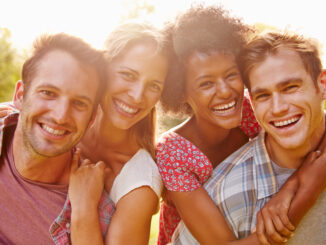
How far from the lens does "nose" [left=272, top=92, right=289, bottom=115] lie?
2.73 m

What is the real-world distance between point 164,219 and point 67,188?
4.28 ft

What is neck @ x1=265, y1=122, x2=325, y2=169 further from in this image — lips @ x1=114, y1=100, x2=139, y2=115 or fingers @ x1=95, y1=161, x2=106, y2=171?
fingers @ x1=95, y1=161, x2=106, y2=171

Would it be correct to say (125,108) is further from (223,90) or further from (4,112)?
(4,112)

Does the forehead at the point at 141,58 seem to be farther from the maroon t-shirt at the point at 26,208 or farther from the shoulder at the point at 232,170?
the maroon t-shirt at the point at 26,208

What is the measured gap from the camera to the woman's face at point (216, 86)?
10.6ft

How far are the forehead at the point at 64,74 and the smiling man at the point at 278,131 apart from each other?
1.29 metres

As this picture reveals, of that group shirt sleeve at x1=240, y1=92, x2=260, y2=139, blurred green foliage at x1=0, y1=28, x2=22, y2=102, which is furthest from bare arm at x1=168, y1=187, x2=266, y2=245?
blurred green foliage at x1=0, y1=28, x2=22, y2=102

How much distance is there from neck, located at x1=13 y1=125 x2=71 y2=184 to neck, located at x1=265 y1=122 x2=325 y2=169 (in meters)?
1.74

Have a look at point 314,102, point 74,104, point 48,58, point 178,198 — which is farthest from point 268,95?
point 48,58

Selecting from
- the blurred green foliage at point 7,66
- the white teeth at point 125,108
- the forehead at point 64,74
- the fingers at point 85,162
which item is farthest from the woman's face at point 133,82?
the blurred green foliage at point 7,66

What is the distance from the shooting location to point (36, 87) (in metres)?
2.75

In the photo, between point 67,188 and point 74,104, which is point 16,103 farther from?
point 67,188

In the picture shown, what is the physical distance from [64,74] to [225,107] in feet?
4.71

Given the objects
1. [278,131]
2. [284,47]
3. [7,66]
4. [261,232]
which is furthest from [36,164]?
[7,66]
